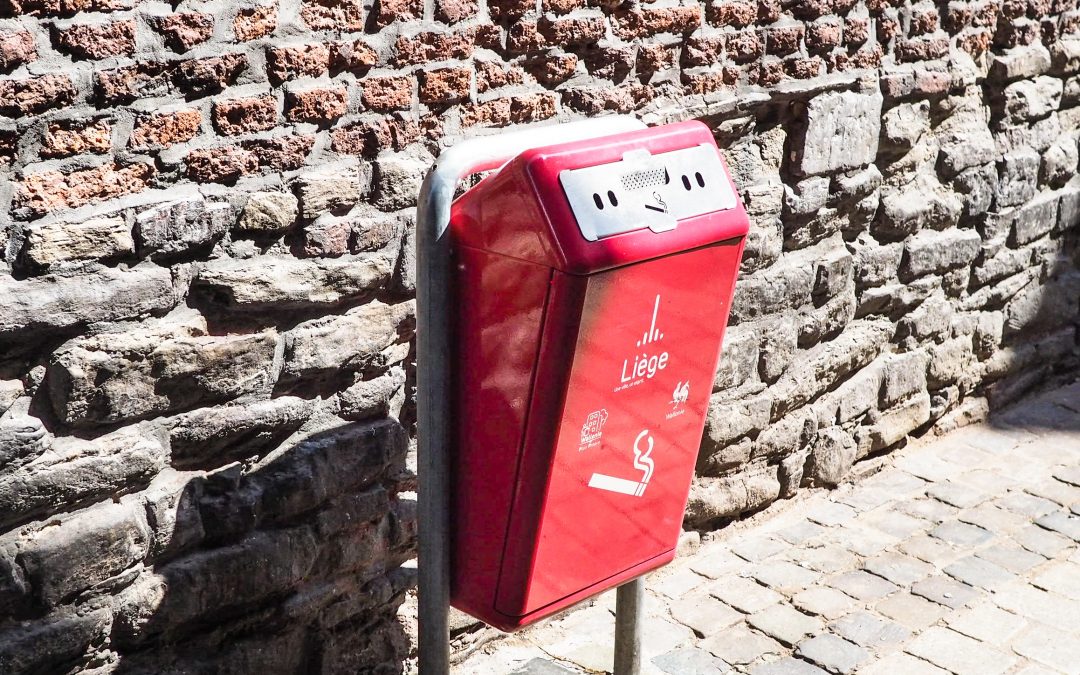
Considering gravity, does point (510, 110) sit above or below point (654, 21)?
below

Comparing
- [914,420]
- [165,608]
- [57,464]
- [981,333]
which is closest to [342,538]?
[165,608]

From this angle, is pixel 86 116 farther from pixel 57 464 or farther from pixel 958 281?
pixel 958 281

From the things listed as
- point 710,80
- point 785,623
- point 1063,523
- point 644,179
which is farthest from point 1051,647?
point 644,179

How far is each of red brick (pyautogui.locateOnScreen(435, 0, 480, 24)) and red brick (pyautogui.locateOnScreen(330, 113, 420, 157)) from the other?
24cm

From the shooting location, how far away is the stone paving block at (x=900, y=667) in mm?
3123

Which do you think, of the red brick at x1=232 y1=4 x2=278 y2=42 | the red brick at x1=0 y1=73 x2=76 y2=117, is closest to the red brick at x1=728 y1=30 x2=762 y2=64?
the red brick at x1=232 y1=4 x2=278 y2=42

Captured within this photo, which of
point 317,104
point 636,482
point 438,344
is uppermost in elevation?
point 317,104

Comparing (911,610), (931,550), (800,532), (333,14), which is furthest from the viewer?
(800,532)

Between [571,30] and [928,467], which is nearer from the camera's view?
[571,30]

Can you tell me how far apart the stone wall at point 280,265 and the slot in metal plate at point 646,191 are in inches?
24.4

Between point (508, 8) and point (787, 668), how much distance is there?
177 centimetres

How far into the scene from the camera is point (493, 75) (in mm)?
2809

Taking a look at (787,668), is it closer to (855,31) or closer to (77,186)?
(855,31)

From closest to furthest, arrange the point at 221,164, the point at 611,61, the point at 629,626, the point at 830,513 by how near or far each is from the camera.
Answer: the point at 221,164, the point at 629,626, the point at 611,61, the point at 830,513
